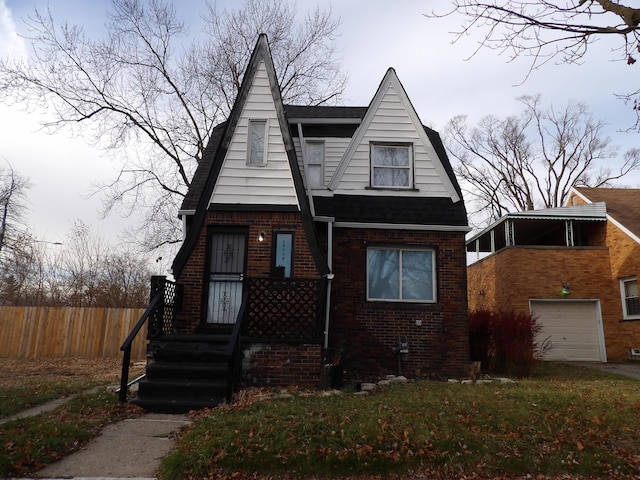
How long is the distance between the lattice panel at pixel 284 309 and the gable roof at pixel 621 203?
12652 millimetres

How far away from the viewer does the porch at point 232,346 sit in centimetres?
732

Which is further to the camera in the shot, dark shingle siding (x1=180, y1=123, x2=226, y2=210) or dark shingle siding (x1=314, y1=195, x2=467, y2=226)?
dark shingle siding (x1=314, y1=195, x2=467, y2=226)

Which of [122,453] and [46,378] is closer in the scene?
[122,453]

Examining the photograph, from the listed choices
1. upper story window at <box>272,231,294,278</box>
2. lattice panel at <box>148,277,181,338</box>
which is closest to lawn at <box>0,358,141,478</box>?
lattice panel at <box>148,277,181,338</box>

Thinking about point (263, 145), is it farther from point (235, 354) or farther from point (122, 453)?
point (122, 453)

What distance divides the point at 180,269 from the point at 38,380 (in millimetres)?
4347

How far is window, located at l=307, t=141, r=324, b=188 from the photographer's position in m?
12.0

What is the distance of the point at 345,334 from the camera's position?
1045cm

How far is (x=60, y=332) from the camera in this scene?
16.4m

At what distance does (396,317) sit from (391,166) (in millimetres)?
3854

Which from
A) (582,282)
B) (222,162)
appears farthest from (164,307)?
(582,282)

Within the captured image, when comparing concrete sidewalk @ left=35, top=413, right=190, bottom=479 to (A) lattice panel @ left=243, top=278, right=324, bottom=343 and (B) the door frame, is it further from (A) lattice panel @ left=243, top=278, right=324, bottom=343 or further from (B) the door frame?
(B) the door frame

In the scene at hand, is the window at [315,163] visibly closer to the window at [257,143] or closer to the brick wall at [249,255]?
the window at [257,143]

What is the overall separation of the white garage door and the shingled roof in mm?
3052
